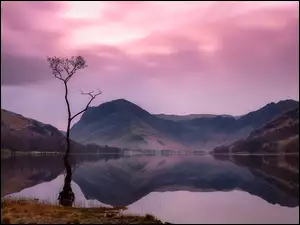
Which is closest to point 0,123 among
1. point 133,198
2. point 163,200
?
point 163,200

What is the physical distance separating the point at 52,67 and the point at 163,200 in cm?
2379

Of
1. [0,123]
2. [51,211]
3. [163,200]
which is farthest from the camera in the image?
[163,200]

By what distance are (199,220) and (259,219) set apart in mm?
6637

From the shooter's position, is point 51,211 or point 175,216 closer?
point 51,211

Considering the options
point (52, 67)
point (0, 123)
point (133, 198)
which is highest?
point (52, 67)

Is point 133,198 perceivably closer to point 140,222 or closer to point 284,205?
point 284,205

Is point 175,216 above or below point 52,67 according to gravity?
below

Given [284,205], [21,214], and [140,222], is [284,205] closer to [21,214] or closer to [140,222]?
[140,222]

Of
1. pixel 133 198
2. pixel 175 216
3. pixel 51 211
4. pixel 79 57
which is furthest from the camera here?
pixel 133 198

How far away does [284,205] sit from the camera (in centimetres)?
5322

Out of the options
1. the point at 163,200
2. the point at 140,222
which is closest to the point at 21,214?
the point at 140,222

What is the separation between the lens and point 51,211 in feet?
113

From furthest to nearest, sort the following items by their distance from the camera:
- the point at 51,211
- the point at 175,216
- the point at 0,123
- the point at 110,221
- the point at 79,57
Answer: the point at 79,57, the point at 175,216, the point at 51,211, the point at 110,221, the point at 0,123

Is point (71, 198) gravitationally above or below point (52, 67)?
below
